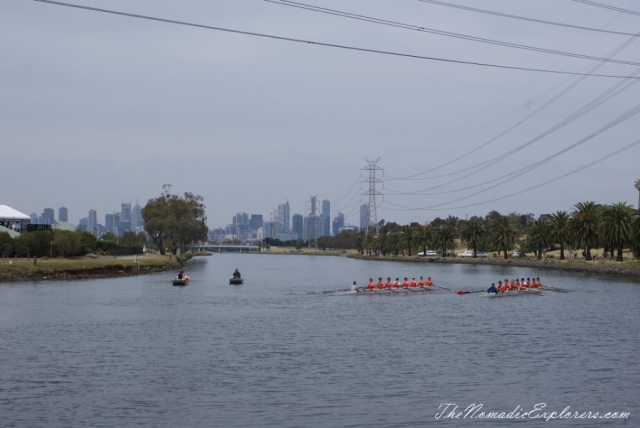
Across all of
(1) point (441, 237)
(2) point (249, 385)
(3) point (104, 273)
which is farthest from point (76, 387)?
(1) point (441, 237)

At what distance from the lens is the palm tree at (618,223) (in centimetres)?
9181

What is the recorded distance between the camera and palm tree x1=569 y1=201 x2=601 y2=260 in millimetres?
104562

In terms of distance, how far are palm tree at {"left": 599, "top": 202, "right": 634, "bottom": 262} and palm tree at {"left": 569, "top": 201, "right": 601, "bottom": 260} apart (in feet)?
27.9

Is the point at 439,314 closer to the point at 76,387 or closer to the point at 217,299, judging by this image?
the point at 217,299

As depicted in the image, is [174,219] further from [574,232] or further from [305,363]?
[305,363]

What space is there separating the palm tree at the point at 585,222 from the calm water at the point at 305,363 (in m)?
55.5

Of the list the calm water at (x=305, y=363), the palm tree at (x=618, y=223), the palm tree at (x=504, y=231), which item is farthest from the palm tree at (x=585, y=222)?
the calm water at (x=305, y=363)

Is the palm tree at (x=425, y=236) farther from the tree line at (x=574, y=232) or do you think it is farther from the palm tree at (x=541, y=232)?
the palm tree at (x=541, y=232)

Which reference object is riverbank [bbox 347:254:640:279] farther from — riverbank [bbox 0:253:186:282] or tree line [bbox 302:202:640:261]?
riverbank [bbox 0:253:186:282]

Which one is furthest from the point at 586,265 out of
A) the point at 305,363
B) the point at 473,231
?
the point at 305,363

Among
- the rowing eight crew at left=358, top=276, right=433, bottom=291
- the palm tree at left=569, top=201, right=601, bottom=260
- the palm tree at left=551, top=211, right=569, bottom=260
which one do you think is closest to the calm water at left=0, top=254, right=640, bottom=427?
the rowing eight crew at left=358, top=276, right=433, bottom=291

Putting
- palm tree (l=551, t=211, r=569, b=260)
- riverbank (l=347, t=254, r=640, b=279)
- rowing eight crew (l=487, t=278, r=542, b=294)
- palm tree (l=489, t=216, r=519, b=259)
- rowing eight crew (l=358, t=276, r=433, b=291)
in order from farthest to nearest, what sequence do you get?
palm tree (l=489, t=216, r=519, b=259) < palm tree (l=551, t=211, r=569, b=260) < riverbank (l=347, t=254, r=640, b=279) < rowing eight crew (l=358, t=276, r=433, b=291) < rowing eight crew (l=487, t=278, r=542, b=294)

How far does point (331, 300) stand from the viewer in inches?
2292

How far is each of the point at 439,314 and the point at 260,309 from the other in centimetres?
1351
